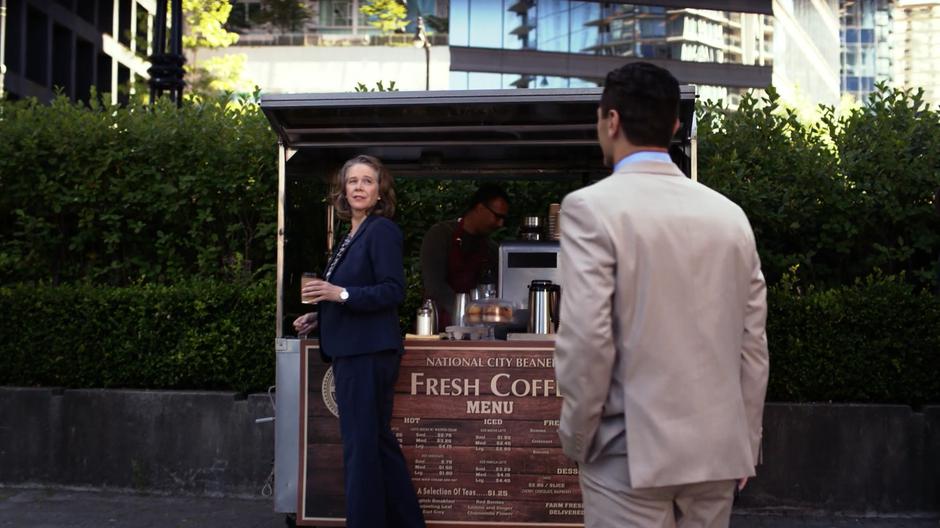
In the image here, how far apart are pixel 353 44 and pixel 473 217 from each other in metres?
34.5

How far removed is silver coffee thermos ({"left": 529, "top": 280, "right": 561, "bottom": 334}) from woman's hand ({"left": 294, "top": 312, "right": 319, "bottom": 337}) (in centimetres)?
114

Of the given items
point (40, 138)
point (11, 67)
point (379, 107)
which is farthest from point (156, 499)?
point (11, 67)

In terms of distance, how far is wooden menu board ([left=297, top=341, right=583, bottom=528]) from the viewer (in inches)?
232

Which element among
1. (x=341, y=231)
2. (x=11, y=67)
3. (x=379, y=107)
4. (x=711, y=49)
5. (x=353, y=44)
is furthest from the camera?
(x=353, y=44)

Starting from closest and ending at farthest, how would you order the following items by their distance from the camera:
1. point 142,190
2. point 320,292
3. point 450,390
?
1. point 320,292
2. point 450,390
3. point 142,190

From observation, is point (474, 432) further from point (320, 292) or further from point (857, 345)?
point (857, 345)

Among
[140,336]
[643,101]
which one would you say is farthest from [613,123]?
[140,336]

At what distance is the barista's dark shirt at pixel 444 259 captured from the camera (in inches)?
280

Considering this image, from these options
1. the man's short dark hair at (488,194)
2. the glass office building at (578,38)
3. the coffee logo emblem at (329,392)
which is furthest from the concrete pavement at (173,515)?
the glass office building at (578,38)

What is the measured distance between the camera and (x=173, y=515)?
7074mm

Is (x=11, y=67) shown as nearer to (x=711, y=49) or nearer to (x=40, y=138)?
(x=711, y=49)

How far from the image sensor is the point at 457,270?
7137 millimetres

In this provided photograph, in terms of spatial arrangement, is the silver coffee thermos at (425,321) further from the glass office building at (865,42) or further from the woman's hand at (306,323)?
the glass office building at (865,42)

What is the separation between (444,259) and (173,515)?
7.44 ft
